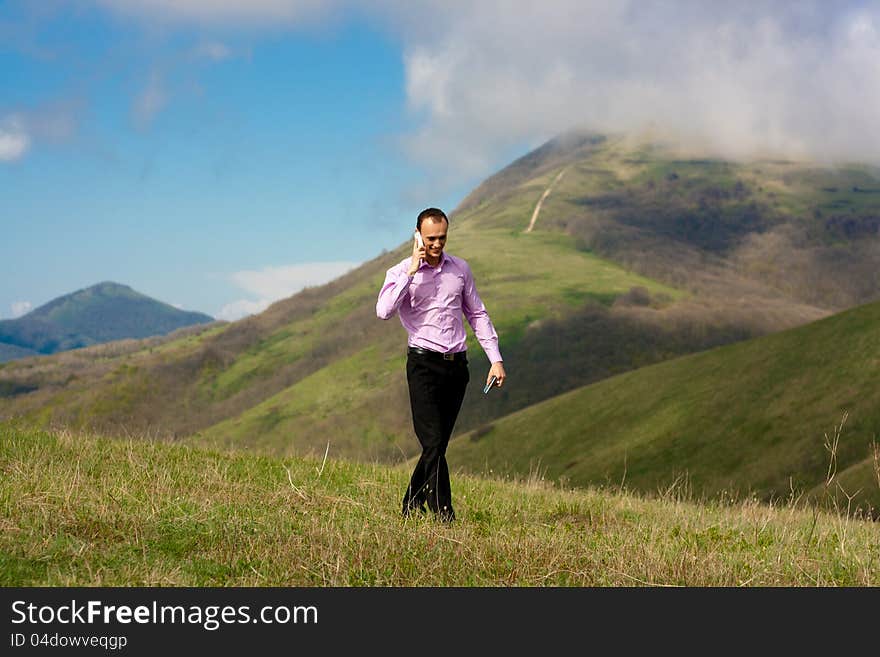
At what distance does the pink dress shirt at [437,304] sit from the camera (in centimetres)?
827

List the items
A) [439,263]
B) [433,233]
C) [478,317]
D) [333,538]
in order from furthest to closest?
1. [478,317]
2. [439,263]
3. [433,233]
4. [333,538]

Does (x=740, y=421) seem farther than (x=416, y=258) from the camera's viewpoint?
Yes

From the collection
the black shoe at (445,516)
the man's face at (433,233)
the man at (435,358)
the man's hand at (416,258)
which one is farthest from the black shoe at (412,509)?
the man's face at (433,233)

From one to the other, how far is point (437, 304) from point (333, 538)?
2.51 metres

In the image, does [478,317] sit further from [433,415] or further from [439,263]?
[433,415]

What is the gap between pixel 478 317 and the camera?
8742 millimetres

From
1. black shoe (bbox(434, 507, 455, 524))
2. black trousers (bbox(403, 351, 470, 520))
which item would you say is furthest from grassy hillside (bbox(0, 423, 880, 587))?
black trousers (bbox(403, 351, 470, 520))

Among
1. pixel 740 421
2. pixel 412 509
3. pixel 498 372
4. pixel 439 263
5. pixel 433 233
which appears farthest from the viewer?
pixel 740 421

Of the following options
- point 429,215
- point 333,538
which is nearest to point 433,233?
point 429,215

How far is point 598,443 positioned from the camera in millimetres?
66938

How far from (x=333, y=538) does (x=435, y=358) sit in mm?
2216

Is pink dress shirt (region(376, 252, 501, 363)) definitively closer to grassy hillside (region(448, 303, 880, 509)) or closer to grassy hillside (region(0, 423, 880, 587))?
grassy hillside (region(0, 423, 880, 587))

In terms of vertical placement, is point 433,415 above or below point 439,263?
below

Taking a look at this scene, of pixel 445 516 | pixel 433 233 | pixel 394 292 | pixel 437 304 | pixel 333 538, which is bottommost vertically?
pixel 445 516
